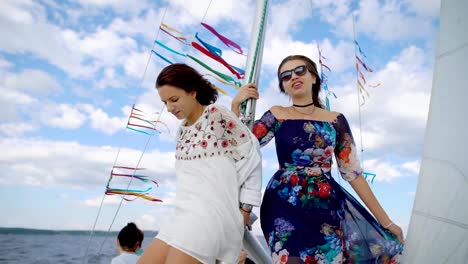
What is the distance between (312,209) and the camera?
5.25ft

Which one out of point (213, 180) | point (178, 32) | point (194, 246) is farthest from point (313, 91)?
point (178, 32)

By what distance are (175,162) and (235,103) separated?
0.36m

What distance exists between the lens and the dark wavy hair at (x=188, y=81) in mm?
1676

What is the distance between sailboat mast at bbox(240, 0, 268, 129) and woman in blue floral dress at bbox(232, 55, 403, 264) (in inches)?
1.8

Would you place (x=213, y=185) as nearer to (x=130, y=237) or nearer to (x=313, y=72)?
(x=313, y=72)

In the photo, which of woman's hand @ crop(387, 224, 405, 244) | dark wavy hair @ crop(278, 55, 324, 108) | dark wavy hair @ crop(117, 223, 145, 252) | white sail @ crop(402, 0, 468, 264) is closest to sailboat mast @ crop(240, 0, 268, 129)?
dark wavy hair @ crop(278, 55, 324, 108)

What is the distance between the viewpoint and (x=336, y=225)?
5.24 ft

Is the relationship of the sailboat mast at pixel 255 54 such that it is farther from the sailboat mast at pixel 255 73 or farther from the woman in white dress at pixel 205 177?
the woman in white dress at pixel 205 177

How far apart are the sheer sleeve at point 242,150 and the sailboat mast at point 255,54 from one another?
0.13 metres

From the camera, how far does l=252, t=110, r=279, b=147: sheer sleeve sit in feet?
5.94

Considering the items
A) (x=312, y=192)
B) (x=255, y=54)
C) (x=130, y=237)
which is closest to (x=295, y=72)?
(x=255, y=54)

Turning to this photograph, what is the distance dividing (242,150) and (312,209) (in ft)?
1.17

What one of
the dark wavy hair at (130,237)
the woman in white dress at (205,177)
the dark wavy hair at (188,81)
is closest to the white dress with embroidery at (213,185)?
the woman in white dress at (205,177)

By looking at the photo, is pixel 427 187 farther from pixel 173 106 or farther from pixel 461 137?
pixel 173 106
